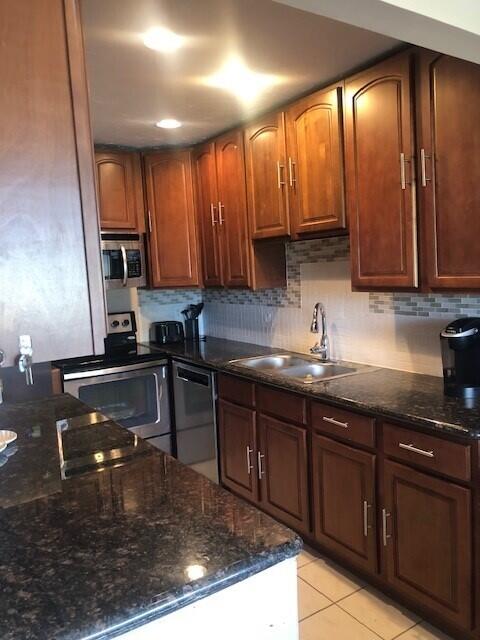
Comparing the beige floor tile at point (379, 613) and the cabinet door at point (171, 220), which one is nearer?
the beige floor tile at point (379, 613)

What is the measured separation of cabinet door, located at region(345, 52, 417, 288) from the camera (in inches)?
80.0

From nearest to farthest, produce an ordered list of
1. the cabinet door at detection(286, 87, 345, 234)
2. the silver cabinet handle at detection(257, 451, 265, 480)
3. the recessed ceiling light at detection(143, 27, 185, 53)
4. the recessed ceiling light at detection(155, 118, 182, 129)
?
the recessed ceiling light at detection(143, 27, 185, 53) → the cabinet door at detection(286, 87, 345, 234) → the silver cabinet handle at detection(257, 451, 265, 480) → the recessed ceiling light at detection(155, 118, 182, 129)

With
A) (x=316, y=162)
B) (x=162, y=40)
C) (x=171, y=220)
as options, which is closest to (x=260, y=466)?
(x=316, y=162)

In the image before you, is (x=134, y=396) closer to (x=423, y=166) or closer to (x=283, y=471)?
(x=283, y=471)

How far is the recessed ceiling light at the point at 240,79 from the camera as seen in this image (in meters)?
2.13

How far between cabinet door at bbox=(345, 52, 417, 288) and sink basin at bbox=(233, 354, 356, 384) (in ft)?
2.12

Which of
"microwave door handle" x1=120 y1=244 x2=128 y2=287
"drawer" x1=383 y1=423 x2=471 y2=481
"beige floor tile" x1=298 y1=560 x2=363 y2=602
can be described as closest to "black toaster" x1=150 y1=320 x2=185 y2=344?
"microwave door handle" x1=120 y1=244 x2=128 y2=287

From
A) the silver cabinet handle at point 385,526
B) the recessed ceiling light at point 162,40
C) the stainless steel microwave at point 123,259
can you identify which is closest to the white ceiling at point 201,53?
the recessed ceiling light at point 162,40

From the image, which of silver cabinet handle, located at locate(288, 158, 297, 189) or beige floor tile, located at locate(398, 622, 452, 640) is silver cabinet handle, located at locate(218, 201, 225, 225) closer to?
silver cabinet handle, located at locate(288, 158, 297, 189)

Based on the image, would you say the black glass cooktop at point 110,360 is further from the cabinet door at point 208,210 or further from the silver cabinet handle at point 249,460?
the silver cabinet handle at point 249,460

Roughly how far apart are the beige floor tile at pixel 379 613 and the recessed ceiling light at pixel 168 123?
8.47 ft

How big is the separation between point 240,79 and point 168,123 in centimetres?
78

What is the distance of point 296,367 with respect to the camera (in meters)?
2.93

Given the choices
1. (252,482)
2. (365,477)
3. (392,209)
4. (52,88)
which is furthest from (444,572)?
(52,88)
